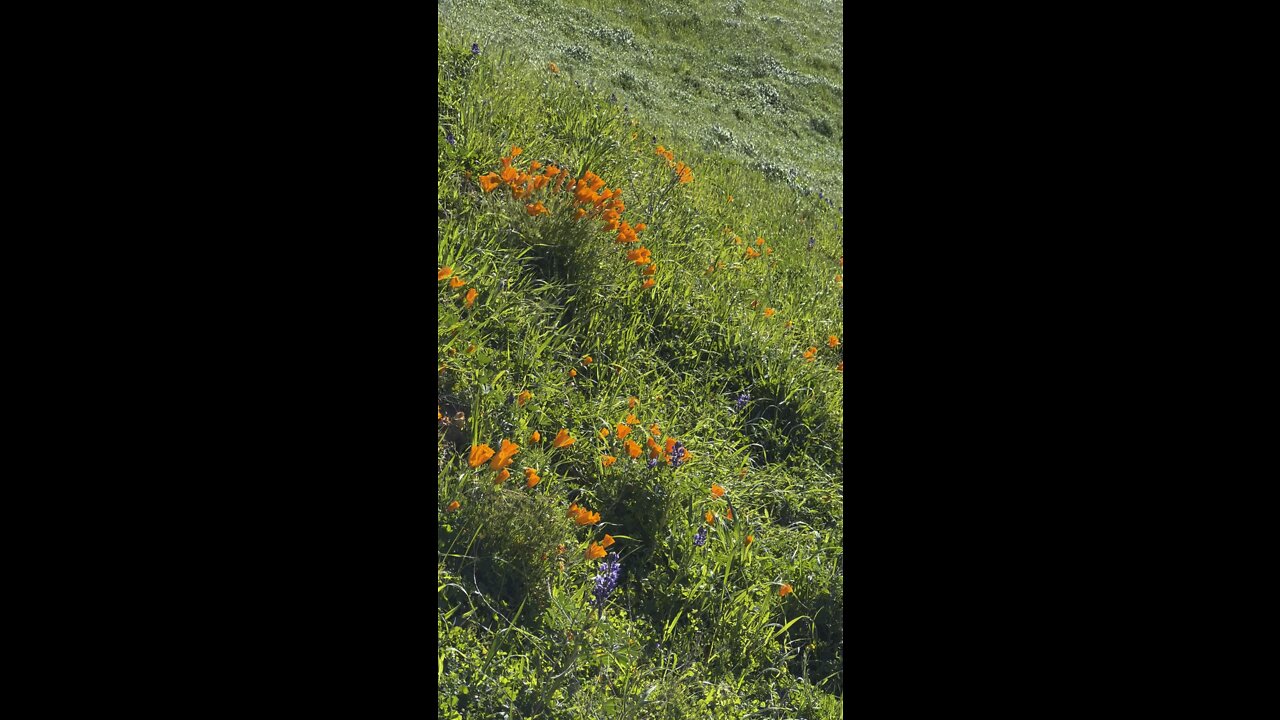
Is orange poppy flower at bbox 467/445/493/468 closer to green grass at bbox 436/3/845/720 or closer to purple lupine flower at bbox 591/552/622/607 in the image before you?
green grass at bbox 436/3/845/720

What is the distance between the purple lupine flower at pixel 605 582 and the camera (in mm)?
2926

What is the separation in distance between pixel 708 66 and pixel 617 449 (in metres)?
16.7

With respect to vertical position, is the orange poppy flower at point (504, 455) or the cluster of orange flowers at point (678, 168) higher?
the cluster of orange flowers at point (678, 168)

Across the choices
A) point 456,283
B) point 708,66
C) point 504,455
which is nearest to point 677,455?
point 504,455

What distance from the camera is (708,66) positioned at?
18688 millimetres

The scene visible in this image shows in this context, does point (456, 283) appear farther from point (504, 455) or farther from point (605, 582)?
point (605, 582)

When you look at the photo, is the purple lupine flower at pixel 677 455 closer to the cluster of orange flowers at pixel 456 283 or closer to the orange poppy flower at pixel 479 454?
the orange poppy flower at pixel 479 454

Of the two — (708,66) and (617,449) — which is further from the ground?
(708,66)

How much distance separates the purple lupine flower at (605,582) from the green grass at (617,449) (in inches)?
1.6

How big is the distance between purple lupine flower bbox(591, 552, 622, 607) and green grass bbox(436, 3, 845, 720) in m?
0.04

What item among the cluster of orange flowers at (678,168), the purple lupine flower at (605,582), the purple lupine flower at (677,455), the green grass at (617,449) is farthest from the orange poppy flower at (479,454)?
the cluster of orange flowers at (678,168)
